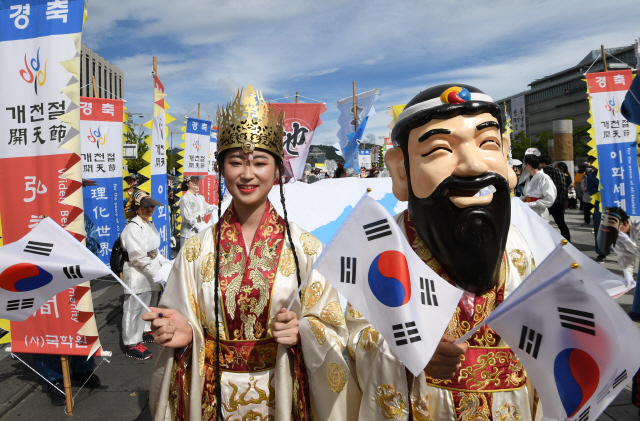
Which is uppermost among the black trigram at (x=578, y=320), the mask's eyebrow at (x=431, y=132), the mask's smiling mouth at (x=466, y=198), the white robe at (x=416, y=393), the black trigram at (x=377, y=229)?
the mask's eyebrow at (x=431, y=132)

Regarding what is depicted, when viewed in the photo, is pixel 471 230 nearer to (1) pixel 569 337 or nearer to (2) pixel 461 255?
(2) pixel 461 255

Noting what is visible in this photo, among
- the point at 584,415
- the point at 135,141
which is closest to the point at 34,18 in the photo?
the point at 584,415

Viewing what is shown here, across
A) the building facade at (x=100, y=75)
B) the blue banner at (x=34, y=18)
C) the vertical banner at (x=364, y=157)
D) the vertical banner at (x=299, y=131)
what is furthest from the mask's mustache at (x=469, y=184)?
the building facade at (x=100, y=75)

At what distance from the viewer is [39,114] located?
3.09 m

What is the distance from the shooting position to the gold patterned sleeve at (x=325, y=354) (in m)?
1.88

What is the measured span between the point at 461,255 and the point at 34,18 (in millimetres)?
3573

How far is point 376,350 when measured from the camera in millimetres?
1753

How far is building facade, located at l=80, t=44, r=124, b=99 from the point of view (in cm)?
3603

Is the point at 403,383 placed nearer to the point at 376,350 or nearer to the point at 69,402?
the point at 376,350

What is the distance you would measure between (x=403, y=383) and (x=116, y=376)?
3816mm

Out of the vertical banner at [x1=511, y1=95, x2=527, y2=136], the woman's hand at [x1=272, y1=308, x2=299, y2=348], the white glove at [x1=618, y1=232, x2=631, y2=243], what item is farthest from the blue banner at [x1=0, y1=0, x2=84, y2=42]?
the vertical banner at [x1=511, y1=95, x2=527, y2=136]

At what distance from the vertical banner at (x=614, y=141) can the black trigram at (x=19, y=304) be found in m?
7.49

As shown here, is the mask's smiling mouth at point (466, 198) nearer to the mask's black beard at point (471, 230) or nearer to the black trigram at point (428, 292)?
the mask's black beard at point (471, 230)

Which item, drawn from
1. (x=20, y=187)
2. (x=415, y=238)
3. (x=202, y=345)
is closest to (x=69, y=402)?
(x=20, y=187)
